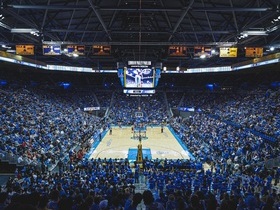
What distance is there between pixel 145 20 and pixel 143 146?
12.7m

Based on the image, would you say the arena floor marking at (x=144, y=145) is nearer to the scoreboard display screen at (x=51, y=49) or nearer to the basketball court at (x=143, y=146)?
the basketball court at (x=143, y=146)

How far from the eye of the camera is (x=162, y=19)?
21734mm

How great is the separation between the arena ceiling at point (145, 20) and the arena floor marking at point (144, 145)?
9.13 m

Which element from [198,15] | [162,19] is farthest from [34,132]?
[198,15]

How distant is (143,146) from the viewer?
26.4m

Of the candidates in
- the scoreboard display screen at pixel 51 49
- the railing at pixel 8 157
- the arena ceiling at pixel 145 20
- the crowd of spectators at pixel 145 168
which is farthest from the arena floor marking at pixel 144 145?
the scoreboard display screen at pixel 51 49

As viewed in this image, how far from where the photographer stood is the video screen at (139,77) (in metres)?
24.4

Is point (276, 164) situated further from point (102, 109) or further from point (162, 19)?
point (102, 109)

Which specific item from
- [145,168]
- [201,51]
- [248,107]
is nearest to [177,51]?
[201,51]

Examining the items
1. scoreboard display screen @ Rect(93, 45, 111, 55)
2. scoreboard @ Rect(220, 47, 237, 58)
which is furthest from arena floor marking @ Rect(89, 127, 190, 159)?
scoreboard @ Rect(220, 47, 237, 58)

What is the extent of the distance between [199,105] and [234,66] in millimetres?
10144

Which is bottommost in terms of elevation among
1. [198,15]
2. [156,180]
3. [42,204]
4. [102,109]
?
[156,180]

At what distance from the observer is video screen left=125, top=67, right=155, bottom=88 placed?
24.4m

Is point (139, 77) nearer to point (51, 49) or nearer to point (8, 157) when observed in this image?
point (51, 49)
